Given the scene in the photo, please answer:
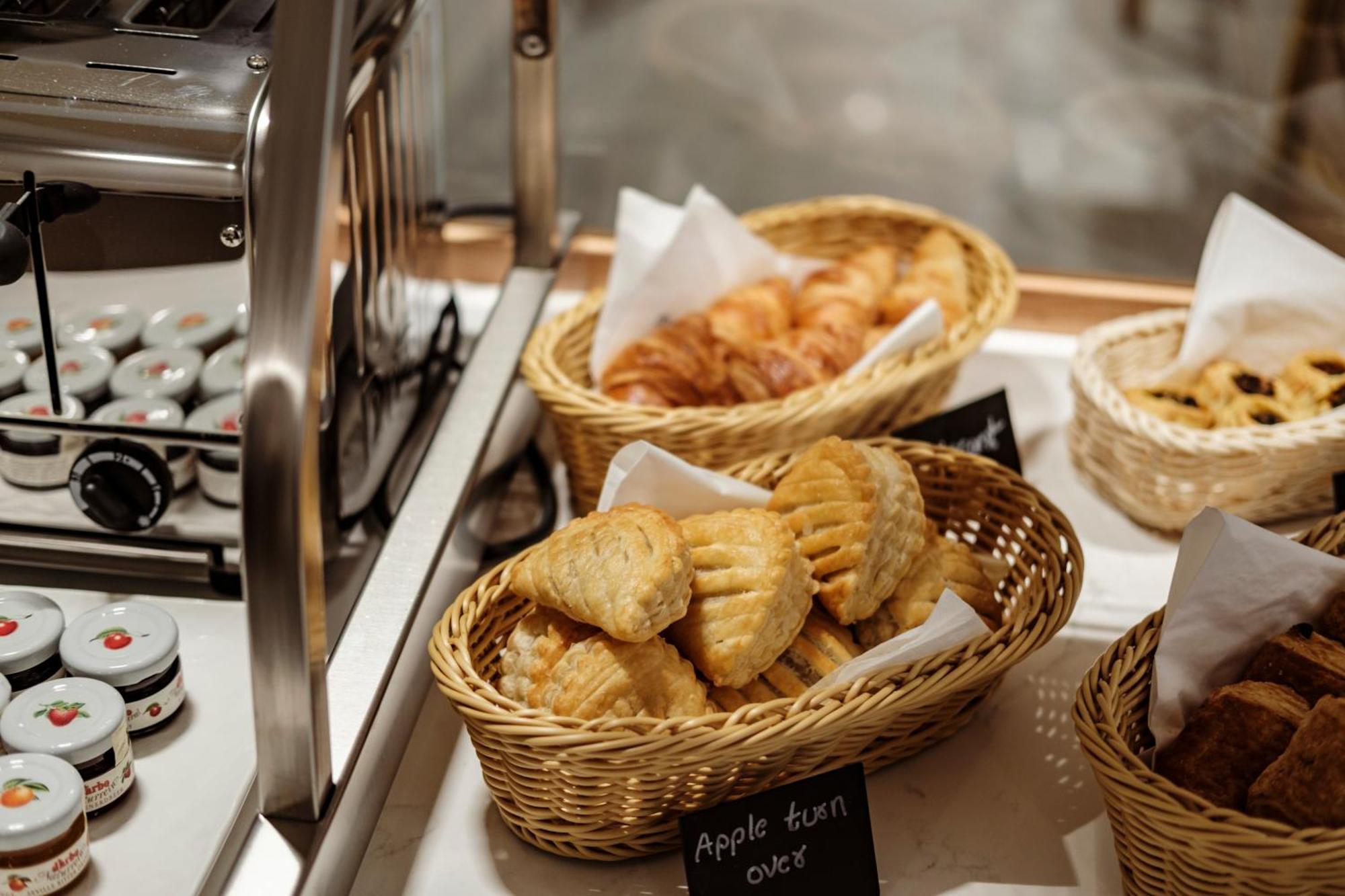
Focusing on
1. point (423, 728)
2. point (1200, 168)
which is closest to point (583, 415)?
point (423, 728)

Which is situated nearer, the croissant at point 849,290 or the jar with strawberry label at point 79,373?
the jar with strawberry label at point 79,373

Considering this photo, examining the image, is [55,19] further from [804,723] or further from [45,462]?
[804,723]

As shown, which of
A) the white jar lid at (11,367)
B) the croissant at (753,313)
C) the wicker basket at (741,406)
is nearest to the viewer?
the white jar lid at (11,367)

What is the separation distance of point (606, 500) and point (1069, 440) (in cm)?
63

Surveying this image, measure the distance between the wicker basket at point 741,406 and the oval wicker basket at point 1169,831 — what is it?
1.27 ft

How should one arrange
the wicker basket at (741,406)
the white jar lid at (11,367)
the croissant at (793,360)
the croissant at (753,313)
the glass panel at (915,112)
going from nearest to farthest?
the white jar lid at (11,367), the wicker basket at (741,406), the croissant at (793,360), the croissant at (753,313), the glass panel at (915,112)

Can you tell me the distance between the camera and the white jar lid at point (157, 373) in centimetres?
105

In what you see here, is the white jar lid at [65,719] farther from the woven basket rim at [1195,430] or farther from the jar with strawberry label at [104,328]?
the woven basket rim at [1195,430]

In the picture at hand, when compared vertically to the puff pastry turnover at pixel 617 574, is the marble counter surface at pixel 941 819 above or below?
below

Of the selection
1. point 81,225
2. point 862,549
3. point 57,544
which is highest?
point 81,225

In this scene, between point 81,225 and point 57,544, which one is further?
point 57,544

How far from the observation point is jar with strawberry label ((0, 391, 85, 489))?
1000mm

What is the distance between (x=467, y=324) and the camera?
5.24 feet

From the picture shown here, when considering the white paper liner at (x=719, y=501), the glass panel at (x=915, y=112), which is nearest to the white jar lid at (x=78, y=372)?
the white paper liner at (x=719, y=501)
